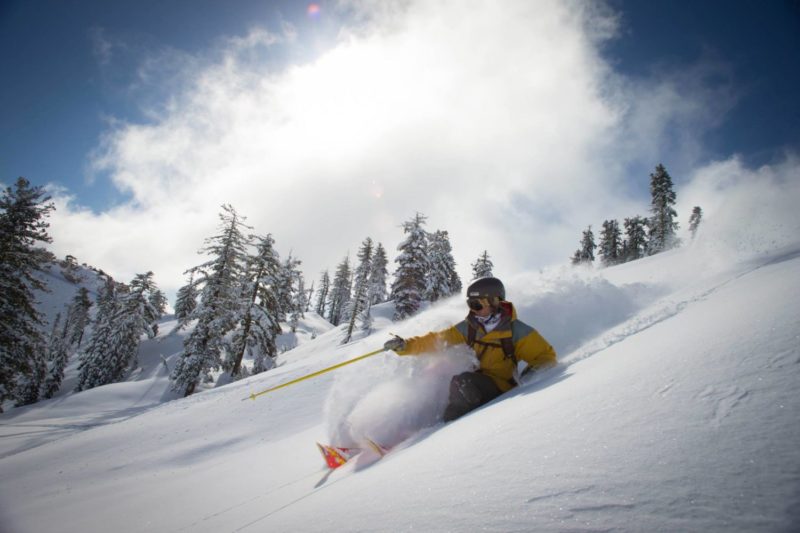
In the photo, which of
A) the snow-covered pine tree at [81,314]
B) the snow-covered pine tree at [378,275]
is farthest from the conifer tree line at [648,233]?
the snow-covered pine tree at [81,314]

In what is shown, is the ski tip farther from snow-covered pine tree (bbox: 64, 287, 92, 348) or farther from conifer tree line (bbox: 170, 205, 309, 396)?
snow-covered pine tree (bbox: 64, 287, 92, 348)

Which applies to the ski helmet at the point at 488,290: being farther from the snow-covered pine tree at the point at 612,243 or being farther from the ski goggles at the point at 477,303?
the snow-covered pine tree at the point at 612,243

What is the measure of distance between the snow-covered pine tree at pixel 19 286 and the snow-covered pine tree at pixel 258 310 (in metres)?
10.4

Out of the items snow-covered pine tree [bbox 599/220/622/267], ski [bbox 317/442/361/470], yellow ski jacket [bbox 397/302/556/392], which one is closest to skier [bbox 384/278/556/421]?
yellow ski jacket [bbox 397/302/556/392]

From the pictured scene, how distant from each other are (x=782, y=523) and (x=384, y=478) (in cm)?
193

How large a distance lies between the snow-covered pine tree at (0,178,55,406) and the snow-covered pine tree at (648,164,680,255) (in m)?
53.4

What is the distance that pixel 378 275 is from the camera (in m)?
50.9

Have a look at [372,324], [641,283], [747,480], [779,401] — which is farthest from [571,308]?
[372,324]

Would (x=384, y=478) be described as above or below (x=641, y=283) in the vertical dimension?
below

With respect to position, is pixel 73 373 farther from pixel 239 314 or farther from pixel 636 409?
pixel 636 409

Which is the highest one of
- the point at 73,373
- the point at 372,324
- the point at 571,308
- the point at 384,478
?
the point at 73,373

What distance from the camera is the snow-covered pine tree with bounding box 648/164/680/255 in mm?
37188

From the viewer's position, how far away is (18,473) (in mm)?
7473

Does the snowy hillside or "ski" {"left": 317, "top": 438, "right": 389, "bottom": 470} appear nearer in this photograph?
the snowy hillside
